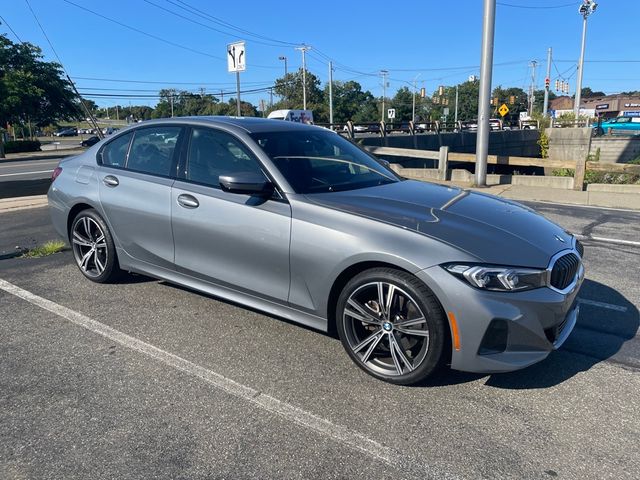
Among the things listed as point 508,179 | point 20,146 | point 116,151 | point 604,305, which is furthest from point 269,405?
point 20,146

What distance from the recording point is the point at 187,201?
4.09 meters

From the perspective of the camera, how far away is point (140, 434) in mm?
2734

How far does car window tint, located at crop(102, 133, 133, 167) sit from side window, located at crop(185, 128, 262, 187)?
0.94 meters

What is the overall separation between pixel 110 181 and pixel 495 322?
11.8 feet

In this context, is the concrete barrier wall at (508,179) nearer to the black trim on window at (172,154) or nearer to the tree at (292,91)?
the black trim on window at (172,154)

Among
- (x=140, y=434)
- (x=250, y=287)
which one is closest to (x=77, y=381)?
(x=140, y=434)

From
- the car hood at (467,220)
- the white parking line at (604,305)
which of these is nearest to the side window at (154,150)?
the car hood at (467,220)

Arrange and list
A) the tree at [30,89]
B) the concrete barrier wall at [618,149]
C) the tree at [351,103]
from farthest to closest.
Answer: the tree at [351,103] < the concrete barrier wall at [618,149] < the tree at [30,89]

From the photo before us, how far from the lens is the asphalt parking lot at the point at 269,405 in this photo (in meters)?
2.51

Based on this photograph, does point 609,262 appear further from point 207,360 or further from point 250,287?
point 207,360

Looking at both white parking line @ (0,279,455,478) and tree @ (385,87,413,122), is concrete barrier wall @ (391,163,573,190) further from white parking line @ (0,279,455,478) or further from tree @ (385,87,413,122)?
tree @ (385,87,413,122)

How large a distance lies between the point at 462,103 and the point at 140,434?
132 meters

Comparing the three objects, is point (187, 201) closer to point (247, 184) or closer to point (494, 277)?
point (247, 184)

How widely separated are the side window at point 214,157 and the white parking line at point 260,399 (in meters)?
1.34
